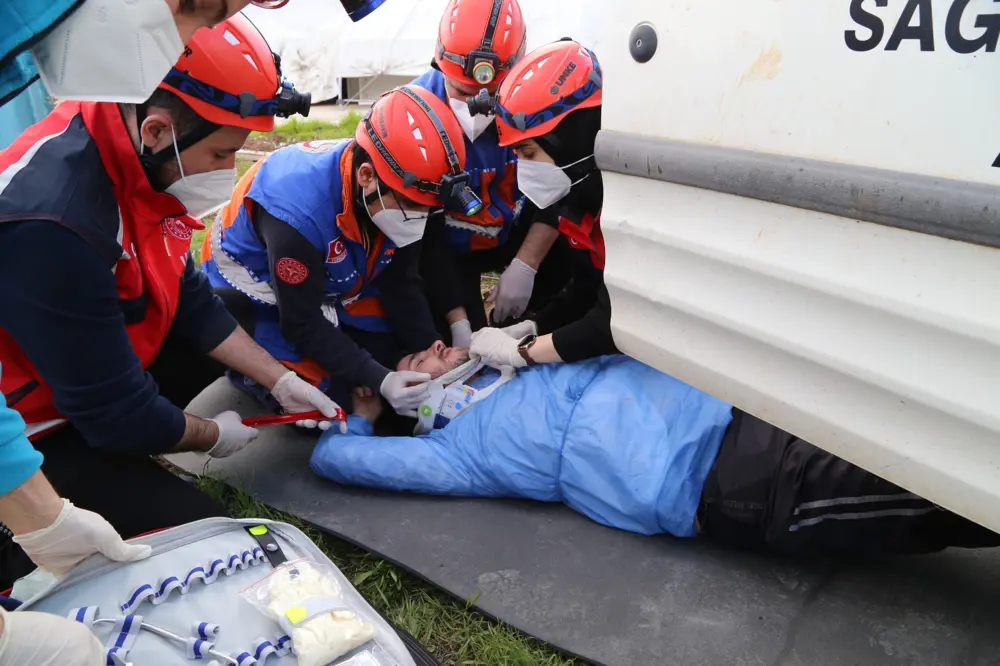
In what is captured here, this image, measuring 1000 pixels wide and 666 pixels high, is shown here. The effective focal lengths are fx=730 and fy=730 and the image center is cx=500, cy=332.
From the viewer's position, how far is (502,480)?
2.09m

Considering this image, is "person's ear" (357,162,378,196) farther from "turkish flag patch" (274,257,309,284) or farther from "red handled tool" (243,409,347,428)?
"red handled tool" (243,409,347,428)

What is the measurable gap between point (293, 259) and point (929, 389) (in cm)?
179

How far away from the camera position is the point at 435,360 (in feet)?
8.74

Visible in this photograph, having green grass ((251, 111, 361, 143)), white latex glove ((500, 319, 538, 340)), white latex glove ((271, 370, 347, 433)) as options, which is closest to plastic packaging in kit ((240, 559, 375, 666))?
white latex glove ((271, 370, 347, 433))

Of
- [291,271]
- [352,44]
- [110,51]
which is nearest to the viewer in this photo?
[110,51]

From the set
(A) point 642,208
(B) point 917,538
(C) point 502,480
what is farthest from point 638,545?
(A) point 642,208

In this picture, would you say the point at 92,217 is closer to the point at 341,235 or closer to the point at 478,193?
the point at 341,235

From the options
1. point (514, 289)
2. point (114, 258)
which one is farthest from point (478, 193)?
point (114, 258)

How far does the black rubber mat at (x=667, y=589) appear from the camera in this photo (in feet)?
5.24

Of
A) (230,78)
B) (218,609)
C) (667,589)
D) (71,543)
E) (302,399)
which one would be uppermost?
(230,78)

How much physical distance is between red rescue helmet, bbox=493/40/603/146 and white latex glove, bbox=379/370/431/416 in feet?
2.80

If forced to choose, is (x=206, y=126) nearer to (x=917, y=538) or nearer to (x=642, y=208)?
(x=642, y=208)

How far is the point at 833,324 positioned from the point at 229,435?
1738 millimetres

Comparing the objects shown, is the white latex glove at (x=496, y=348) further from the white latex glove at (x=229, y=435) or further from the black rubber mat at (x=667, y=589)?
the white latex glove at (x=229, y=435)
